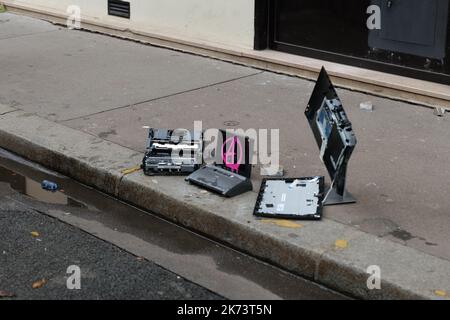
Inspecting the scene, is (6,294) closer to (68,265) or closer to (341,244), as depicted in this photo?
(68,265)

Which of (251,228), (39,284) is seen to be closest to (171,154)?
(251,228)

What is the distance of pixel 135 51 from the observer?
9.64 meters

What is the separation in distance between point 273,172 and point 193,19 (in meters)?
3.99

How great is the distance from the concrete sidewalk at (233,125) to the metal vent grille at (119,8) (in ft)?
1.22

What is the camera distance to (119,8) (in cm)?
1036

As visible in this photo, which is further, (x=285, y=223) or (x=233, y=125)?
(x=233, y=125)

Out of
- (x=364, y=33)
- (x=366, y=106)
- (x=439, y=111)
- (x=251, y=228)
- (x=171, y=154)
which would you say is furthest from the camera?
(x=364, y=33)

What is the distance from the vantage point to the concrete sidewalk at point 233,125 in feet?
16.0

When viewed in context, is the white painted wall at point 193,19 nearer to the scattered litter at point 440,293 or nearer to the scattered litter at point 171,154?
the scattered litter at point 171,154

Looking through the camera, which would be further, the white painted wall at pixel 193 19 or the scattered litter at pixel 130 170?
the white painted wall at pixel 193 19

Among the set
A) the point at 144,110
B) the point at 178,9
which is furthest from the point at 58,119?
the point at 178,9

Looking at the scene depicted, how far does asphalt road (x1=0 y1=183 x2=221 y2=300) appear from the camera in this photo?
15.2ft

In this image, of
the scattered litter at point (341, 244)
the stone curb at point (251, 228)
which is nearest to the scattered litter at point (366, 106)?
the stone curb at point (251, 228)

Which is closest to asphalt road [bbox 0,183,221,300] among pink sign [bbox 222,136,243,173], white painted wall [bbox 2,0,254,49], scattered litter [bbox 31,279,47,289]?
scattered litter [bbox 31,279,47,289]
